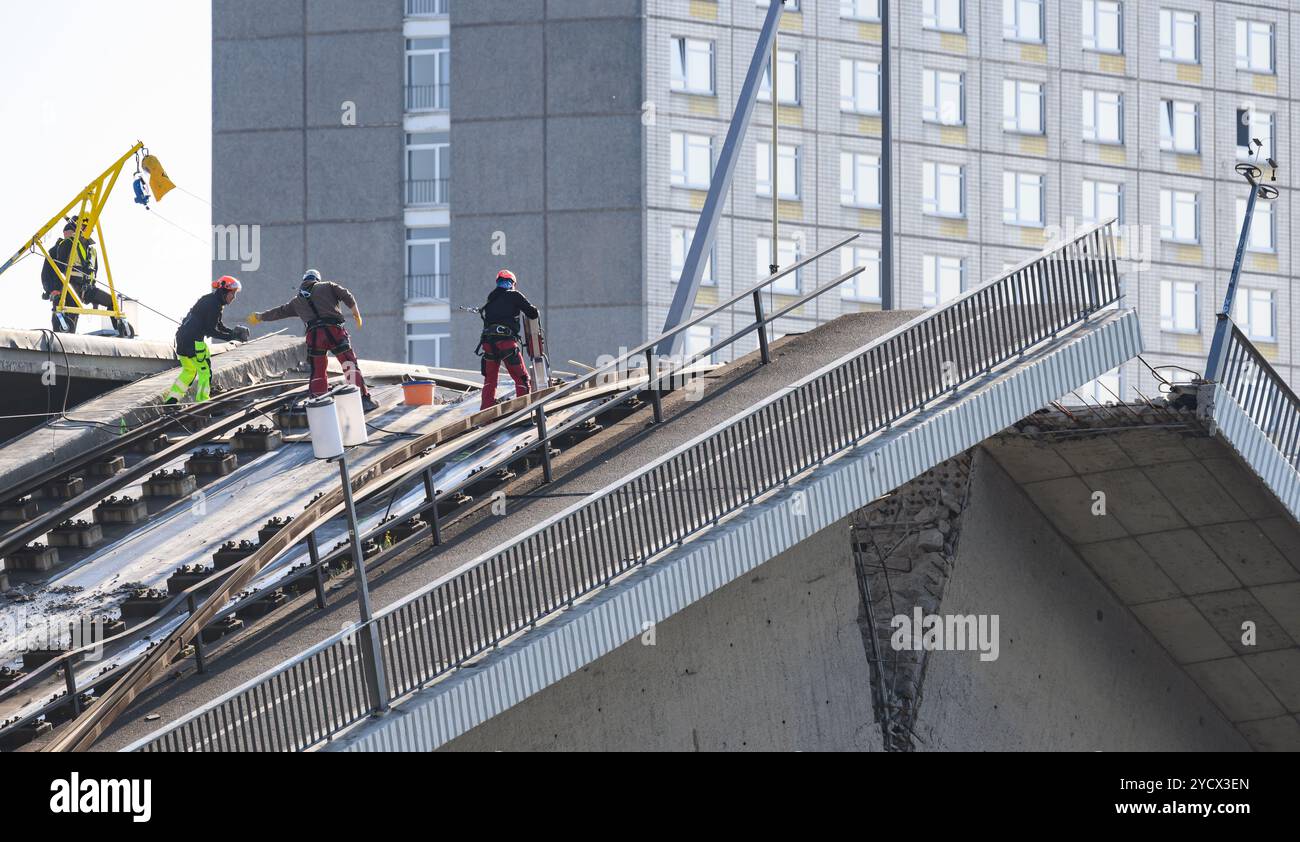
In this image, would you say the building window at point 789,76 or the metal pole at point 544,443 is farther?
the building window at point 789,76

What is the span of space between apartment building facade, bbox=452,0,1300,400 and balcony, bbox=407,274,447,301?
108cm

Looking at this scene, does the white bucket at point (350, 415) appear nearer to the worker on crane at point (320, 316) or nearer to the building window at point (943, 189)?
the worker on crane at point (320, 316)

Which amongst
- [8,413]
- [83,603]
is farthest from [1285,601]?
[8,413]

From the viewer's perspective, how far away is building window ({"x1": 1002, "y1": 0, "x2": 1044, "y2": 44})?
64.8 meters

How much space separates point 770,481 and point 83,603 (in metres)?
6.58

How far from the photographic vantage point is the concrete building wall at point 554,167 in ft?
197

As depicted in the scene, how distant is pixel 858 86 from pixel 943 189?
4.00 metres

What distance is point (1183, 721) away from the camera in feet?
82.0

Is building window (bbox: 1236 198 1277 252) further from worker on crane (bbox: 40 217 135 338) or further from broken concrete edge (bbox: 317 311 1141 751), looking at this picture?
broken concrete edge (bbox: 317 311 1141 751)

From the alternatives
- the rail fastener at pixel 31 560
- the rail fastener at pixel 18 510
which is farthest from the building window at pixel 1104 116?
the rail fastener at pixel 31 560

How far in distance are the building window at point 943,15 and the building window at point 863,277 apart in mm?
7080

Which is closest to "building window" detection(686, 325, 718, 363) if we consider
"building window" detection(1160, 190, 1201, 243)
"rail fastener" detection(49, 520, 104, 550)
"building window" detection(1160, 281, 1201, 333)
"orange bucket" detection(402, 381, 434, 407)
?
"building window" detection(1160, 281, 1201, 333)

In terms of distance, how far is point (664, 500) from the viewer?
16656mm
